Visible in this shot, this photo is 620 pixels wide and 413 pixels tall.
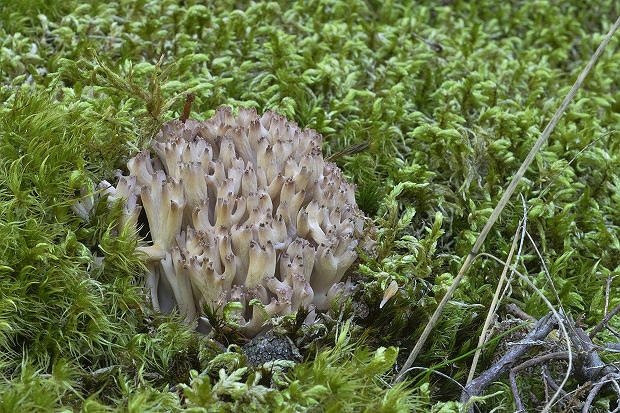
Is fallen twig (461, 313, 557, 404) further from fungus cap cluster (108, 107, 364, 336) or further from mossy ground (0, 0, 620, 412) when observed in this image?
fungus cap cluster (108, 107, 364, 336)

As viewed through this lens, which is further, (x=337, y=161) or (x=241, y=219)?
(x=337, y=161)

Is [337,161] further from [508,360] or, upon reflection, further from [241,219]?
[508,360]

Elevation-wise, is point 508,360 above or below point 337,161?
below

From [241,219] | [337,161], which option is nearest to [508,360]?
[241,219]

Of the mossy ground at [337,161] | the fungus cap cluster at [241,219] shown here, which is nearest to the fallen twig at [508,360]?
the mossy ground at [337,161]

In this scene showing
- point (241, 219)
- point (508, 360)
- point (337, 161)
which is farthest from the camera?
point (337, 161)

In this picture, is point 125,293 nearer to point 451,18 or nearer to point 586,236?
point 586,236

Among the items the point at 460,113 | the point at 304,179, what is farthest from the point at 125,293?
the point at 460,113
